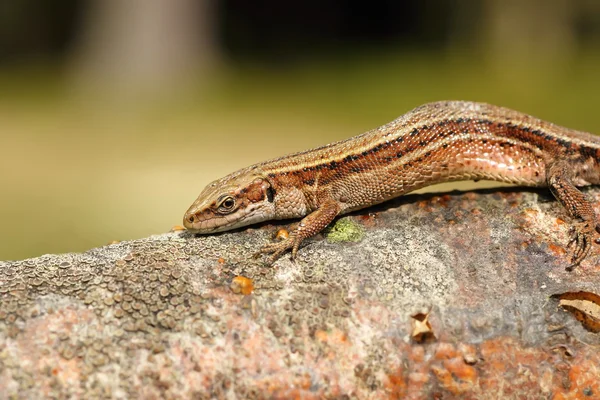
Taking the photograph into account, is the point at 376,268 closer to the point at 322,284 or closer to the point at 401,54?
the point at 322,284

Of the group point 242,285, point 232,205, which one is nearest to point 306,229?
point 232,205

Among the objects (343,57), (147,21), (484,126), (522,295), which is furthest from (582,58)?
(522,295)

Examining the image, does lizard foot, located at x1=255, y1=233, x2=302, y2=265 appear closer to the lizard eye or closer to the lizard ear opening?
the lizard eye

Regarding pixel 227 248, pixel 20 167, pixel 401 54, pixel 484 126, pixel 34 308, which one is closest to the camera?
pixel 34 308

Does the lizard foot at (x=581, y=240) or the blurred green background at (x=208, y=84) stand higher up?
the blurred green background at (x=208, y=84)

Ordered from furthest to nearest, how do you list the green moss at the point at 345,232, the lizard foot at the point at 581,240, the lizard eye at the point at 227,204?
the lizard eye at the point at 227,204, the green moss at the point at 345,232, the lizard foot at the point at 581,240

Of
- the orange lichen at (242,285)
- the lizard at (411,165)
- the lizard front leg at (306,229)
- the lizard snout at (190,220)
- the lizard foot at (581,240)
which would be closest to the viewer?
the orange lichen at (242,285)

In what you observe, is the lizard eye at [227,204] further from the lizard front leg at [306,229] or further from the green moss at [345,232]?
the green moss at [345,232]

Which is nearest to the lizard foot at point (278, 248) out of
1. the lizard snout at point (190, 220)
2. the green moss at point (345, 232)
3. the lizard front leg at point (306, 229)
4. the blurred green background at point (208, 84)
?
the lizard front leg at point (306, 229)
